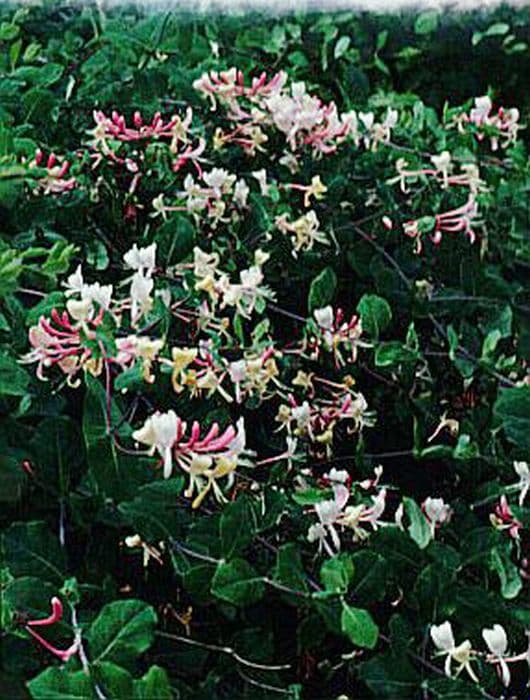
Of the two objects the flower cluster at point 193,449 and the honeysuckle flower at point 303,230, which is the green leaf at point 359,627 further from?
the honeysuckle flower at point 303,230

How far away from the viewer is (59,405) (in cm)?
89

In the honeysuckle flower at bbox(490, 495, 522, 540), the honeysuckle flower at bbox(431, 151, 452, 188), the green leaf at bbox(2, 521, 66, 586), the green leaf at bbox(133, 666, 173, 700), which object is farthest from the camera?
the honeysuckle flower at bbox(431, 151, 452, 188)

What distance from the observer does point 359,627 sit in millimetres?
795

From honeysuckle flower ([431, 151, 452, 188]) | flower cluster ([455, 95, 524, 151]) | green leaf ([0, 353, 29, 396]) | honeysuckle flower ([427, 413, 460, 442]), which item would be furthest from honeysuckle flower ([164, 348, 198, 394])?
flower cluster ([455, 95, 524, 151])

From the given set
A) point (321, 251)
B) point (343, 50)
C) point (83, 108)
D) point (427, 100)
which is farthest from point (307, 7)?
point (321, 251)

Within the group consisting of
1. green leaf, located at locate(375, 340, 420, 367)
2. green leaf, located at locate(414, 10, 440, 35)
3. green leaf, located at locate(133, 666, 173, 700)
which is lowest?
green leaf, located at locate(414, 10, 440, 35)

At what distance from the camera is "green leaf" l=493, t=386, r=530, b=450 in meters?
0.98

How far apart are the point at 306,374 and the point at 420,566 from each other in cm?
29

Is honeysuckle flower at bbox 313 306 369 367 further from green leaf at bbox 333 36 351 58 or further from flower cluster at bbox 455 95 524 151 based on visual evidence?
green leaf at bbox 333 36 351 58

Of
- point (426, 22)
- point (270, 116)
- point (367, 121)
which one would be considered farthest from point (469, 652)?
point (426, 22)

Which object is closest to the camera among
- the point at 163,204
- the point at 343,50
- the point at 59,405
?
the point at 59,405

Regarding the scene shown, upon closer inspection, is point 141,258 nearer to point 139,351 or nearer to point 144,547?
point 139,351

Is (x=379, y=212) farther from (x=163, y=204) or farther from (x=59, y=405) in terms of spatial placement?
(x=59, y=405)

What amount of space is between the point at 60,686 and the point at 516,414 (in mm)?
476
